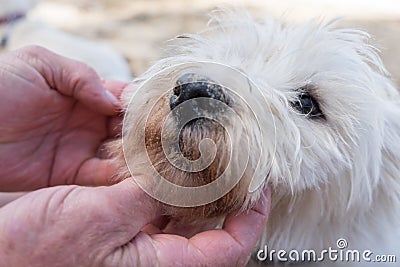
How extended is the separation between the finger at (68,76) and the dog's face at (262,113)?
0.18 m

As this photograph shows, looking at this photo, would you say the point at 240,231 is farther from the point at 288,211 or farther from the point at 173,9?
the point at 173,9

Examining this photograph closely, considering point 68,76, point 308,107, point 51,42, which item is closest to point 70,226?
point 308,107

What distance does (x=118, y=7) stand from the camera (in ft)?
17.2

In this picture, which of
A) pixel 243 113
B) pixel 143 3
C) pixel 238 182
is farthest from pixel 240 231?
pixel 143 3

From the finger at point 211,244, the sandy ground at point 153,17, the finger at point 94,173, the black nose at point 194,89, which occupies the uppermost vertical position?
the black nose at point 194,89

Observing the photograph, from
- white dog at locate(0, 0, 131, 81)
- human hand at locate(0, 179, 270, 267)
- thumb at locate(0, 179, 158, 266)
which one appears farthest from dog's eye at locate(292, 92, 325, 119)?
white dog at locate(0, 0, 131, 81)

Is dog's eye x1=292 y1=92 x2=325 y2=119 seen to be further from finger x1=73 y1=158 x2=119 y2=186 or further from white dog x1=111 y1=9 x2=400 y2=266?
finger x1=73 y1=158 x2=119 y2=186

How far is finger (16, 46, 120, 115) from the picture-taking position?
1.88m

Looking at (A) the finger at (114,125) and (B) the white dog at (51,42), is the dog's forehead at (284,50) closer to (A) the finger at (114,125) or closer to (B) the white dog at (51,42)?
(A) the finger at (114,125)

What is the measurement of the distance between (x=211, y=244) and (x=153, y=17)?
3.82m

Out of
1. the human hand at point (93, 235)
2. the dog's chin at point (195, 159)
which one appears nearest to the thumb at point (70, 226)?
the human hand at point (93, 235)

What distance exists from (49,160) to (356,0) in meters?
3.53

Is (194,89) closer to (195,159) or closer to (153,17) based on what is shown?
(195,159)

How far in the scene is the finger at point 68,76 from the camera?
1.88 metres
